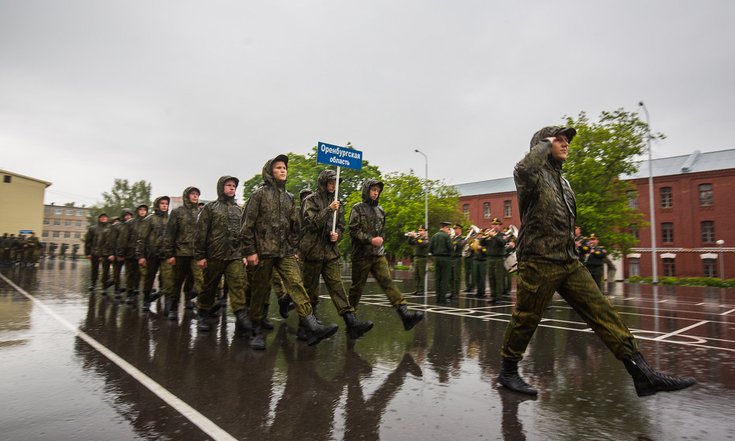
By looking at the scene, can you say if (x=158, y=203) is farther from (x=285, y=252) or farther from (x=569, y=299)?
(x=569, y=299)

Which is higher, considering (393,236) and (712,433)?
(393,236)

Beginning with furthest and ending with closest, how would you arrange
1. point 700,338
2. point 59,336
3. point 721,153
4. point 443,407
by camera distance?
point 721,153
point 700,338
point 59,336
point 443,407

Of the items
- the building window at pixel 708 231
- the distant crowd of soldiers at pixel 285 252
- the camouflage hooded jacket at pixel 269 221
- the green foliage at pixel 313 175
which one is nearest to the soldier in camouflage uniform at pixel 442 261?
the distant crowd of soldiers at pixel 285 252

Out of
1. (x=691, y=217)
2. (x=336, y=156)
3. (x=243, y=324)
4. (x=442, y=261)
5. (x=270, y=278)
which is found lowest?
(x=243, y=324)

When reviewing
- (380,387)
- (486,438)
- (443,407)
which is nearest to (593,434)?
(486,438)

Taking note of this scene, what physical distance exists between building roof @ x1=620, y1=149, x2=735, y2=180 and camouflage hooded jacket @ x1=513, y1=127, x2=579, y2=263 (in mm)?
41753

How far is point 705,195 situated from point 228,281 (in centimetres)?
4621

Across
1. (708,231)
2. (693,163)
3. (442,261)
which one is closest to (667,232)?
(708,231)

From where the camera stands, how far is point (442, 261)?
12.5 m

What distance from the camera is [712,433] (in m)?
3.04

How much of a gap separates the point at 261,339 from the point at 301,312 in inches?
26.3

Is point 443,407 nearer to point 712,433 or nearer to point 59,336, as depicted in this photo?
point 712,433

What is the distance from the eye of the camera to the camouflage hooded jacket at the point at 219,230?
6.85 metres

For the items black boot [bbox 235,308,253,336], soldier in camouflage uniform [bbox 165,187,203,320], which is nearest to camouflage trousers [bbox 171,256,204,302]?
soldier in camouflage uniform [bbox 165,187,203,320]
